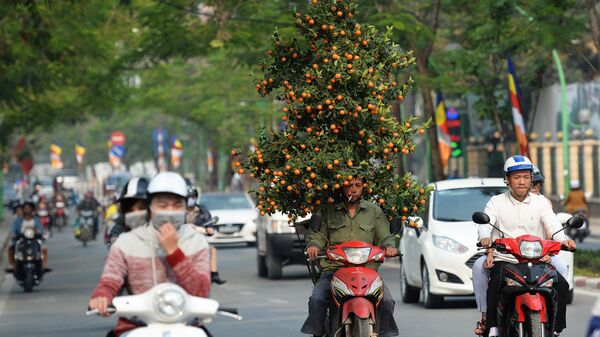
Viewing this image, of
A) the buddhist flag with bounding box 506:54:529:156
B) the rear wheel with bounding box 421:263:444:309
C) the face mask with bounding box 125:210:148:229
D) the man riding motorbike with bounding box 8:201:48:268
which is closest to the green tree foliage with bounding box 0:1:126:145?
the man riding motorbike with bounding box 8:201:48:268

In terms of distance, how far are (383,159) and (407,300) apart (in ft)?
19.7

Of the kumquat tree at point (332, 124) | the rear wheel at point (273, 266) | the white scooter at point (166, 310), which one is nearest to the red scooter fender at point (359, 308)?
the kumquat tree at point (332, 124)

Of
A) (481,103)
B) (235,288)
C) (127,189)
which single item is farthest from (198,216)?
(481,103)

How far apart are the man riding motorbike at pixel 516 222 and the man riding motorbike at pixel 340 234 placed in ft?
2.47

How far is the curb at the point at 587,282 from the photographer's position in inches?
805

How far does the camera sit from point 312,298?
10945mm

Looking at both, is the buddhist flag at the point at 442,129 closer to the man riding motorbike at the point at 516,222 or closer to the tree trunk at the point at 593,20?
the tree trunk at the point at 593,20

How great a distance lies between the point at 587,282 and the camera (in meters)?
20.7

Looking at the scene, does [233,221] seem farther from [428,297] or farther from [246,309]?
[428,297]

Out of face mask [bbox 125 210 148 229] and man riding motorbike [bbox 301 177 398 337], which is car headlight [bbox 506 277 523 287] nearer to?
man riding motorbike [bbox 301 177 398 337]

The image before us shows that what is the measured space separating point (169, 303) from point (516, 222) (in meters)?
4.99

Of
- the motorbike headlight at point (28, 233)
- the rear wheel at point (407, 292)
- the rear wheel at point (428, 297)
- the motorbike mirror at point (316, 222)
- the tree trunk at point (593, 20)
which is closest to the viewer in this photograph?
the motorbike mirror at point (316, 222)

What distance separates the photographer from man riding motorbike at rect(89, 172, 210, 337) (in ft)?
23.1

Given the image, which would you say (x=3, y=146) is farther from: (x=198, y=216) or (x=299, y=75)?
(x=299, y=75)
